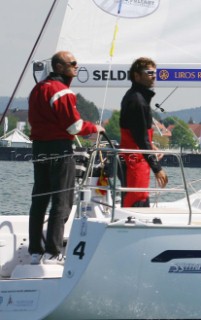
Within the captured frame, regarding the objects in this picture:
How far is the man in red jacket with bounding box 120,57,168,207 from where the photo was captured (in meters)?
7.67

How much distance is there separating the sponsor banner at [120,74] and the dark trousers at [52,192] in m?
2.01

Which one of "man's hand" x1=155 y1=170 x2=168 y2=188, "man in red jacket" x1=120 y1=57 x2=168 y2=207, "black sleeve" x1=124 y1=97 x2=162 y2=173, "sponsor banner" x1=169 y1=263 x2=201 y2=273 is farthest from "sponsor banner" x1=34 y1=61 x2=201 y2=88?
"sponsor banner" x1=169 y1=263 x2=201 y2=273

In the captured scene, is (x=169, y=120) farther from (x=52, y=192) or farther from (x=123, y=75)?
(x=52, y=192)

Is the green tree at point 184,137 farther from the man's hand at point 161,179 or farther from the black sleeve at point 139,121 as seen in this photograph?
the man's hand at point 161,179

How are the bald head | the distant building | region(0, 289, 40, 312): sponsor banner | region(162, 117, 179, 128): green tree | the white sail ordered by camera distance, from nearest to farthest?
region(0, 289, 40, 312): sponsor banner → the bald head → the white sail → region(162, 117, 179, 128): green tree → the distant building

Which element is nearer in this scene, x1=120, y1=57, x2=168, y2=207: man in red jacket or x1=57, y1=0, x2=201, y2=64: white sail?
x1=120, y1=57, x2=168, y2=207: man in red jacket

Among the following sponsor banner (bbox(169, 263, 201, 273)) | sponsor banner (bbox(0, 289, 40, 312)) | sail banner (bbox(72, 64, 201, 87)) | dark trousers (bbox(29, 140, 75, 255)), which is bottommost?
sponsor banner (bbox(0, 289, 40, 312))

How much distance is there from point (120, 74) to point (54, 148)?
2214 mm

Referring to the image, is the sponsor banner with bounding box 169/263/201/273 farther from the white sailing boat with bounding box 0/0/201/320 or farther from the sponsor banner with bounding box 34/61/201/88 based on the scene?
the sponsor banner with bounding box 34/61/201/88

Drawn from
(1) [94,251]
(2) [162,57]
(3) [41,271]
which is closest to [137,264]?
(1) [94,251]

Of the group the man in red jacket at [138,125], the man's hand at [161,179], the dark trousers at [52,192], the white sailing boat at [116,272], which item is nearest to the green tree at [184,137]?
the man in red jacket at [138,125]

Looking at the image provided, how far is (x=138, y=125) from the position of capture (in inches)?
302

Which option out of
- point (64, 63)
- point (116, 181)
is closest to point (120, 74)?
point (64, 63)

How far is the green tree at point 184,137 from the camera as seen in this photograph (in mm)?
10602
